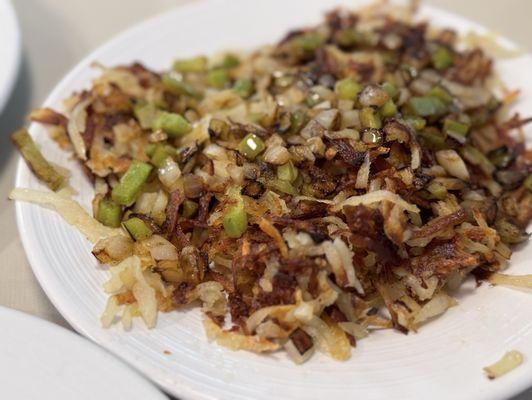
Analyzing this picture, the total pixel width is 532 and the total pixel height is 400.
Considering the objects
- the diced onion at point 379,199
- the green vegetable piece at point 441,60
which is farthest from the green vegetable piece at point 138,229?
the green vegetable piece at point 441,60

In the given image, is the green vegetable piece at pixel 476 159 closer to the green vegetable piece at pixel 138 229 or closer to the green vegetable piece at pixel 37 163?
the green vegetable piece at pixel 138 229

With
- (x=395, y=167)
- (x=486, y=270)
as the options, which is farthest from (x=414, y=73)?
(x=486, y=270)

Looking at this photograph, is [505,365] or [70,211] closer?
[505,365]

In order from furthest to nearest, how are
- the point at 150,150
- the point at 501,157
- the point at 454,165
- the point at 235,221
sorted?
the point at 501,157
the point at 150,150
the point at 454,165
the point at 235,221

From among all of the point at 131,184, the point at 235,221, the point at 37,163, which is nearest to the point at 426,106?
the point at 235,221

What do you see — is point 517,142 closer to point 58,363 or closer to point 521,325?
point 521,325

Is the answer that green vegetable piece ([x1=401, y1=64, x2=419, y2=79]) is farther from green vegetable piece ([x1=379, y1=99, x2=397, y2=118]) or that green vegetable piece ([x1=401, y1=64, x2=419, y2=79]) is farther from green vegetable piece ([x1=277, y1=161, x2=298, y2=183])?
green vegetable piece ([x1=277, y1=161, x2=298, y2=183])

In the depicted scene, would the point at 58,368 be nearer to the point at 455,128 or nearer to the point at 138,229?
the point at 138,229
